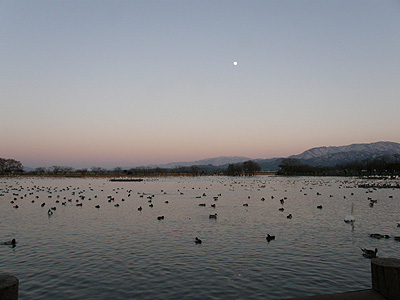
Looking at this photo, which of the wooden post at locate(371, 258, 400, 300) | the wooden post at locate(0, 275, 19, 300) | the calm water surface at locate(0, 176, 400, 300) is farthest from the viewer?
the calm water surface at locate(0, 176, 400, 300)

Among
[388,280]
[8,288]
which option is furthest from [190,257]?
[8,288]

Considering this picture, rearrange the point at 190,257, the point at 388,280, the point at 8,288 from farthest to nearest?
1. the point at 190,257
2. the point at 388,280
3. the point at 8,288

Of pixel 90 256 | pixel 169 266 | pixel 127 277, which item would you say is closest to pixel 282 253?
pixel 169 266

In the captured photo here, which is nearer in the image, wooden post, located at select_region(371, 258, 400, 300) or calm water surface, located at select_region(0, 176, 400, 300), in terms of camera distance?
wooden post, located at select_region(371, 258, 400, 300)

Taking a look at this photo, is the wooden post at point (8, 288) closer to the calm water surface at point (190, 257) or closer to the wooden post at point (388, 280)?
the wooden post at point (388, 280)

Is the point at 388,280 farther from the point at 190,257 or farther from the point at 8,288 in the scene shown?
the point at 190,257

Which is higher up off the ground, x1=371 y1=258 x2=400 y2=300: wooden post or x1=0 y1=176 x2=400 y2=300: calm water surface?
x1=371 y1=258 x2=400 y2=300: wooden post

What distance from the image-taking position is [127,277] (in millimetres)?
15352

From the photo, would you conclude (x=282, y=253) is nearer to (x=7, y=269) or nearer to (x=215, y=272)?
(x=215, y=272)

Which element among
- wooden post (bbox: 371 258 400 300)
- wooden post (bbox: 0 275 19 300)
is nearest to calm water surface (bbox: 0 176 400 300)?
wooden post (bbox: 371 258 400 300)

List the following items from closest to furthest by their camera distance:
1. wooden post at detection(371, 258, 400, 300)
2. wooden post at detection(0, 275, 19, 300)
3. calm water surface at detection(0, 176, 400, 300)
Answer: wooden post at detection(0, 275, 19, 300) < wooden post at detection(371, 258, 400, 300) < calm water surface at detection(0, 176, 400, 300)

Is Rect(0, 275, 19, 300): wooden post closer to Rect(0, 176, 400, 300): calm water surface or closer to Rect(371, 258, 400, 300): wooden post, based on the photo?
Rect(371, 258, 400, 300): wooden post

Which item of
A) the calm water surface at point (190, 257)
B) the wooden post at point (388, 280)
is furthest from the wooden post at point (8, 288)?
the calm water surface at point (190, 257)

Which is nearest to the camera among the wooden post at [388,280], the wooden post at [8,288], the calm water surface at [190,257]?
the wooden post at [8,288]
